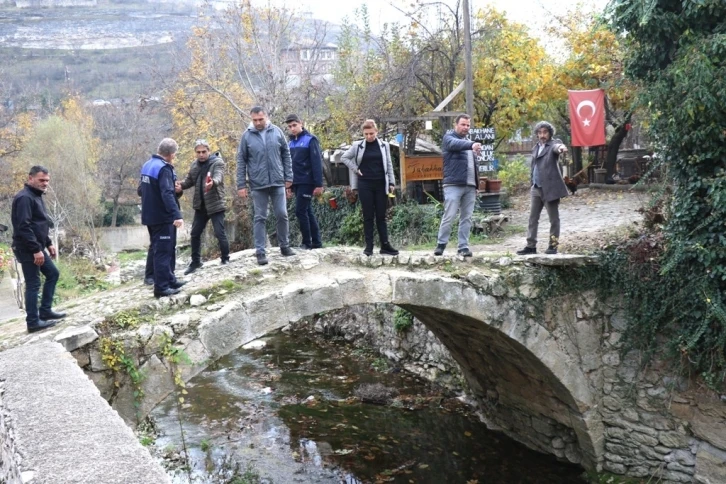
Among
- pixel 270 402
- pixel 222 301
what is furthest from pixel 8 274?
pixel 222 301

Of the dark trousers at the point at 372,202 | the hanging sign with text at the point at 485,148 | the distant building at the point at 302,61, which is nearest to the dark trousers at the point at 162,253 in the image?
the dark trousers at the point at 372,202

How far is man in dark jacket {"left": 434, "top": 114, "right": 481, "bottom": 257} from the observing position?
22.8 ft

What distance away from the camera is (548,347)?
7.30 metres

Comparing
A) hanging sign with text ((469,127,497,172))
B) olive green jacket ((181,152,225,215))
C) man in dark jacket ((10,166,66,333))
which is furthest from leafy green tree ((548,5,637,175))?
man in dark jacket ((10,166,66,333))

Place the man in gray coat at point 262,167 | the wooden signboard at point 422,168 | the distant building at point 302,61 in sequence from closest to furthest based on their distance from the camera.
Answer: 1. the man in gray coat at point 262,167
2. the wooden signboard at point 422,168
3. the distant building at point 302,61

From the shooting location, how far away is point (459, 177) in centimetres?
703

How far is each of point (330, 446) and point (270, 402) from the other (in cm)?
166

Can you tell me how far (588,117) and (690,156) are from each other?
6.53 metres

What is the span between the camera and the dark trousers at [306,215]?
721 cm

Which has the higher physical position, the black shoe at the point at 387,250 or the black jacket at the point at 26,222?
the black jacket at the point at 26,222

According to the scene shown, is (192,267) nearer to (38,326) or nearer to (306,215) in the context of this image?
(306,215)

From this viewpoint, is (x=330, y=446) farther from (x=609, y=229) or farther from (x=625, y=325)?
(x=609, y=229)

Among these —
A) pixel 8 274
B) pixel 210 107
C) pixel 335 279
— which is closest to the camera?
pixel 335 279

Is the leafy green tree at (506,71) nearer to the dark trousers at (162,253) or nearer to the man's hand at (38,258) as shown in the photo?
the dark trousers at (162,253)
